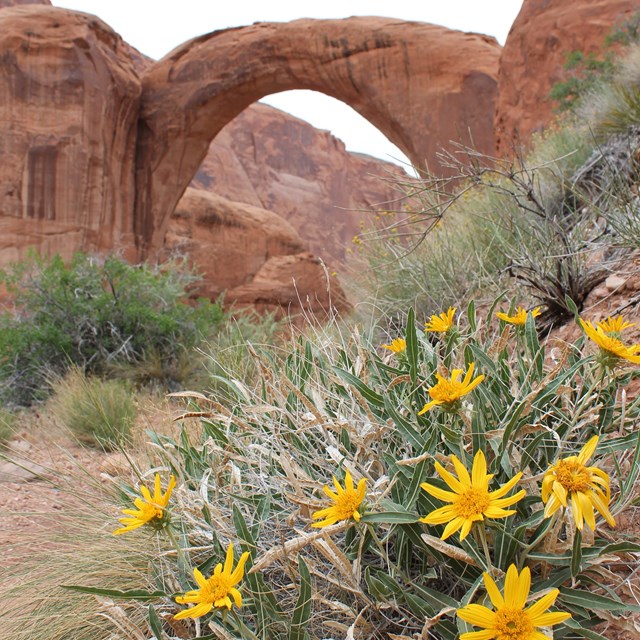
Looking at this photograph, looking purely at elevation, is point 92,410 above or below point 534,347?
below

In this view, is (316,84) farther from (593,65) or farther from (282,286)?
(593,65)

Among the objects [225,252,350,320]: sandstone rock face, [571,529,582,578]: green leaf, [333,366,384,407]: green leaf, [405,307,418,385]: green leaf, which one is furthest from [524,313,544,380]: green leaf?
[225,252,350,320]: sandstone rock face

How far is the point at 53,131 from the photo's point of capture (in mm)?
11961

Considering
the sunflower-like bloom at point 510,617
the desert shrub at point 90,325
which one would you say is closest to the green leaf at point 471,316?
the sunflower-like bloom at point 510,617

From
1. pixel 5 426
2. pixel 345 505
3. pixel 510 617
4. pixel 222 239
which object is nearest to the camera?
pixel 510 617

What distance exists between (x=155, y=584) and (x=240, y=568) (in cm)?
52

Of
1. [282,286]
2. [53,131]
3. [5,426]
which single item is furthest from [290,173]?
[5,426]

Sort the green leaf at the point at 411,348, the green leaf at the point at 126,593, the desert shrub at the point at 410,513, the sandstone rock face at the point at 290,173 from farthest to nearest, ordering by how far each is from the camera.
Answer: the sandstone rock face at the point at 290,173 < the green leaf at the point at 411,348 < the green leaf at the point at 126,593 < the desert shrub at the point at 410,513

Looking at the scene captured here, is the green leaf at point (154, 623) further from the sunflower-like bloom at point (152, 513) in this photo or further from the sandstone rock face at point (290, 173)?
the sandstone rock face at point (290, 173)

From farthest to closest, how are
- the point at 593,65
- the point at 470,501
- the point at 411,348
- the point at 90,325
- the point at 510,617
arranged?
1. the point at 593,65
2. the point at 90,325
3. the point at 411,348
4. the point at 470,501
5. the point at 510,617

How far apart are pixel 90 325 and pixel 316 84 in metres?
8.69

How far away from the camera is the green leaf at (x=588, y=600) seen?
106 centimetres

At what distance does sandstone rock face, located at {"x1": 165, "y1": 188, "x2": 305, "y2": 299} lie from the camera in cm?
1574

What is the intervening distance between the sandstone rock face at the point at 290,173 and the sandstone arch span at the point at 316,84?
13458 mm
